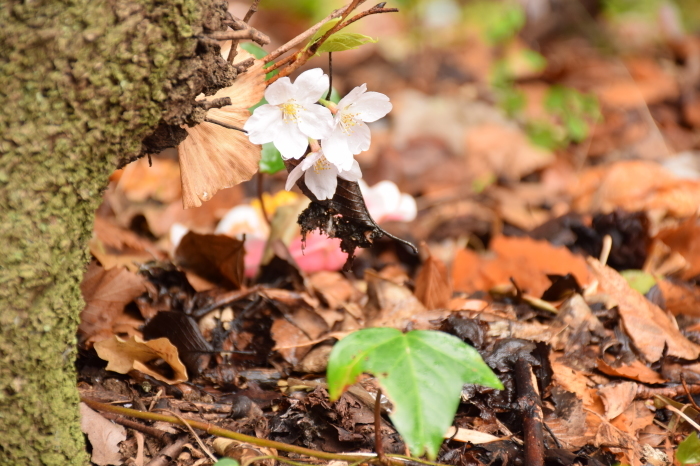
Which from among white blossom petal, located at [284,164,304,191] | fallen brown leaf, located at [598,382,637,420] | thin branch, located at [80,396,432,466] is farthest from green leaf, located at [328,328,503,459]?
fallen brown leaf, located at [598,382,637,420]

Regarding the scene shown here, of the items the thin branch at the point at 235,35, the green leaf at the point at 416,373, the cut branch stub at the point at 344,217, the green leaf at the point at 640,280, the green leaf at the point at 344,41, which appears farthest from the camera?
the green leaf at the point at 640,280

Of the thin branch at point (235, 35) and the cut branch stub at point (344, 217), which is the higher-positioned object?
the thin branch at point (235, 35)

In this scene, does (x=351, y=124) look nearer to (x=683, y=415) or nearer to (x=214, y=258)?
(x=214, y=258)

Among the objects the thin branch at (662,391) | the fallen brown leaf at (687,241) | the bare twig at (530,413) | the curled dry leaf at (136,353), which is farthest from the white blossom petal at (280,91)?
the fallen brown leaf at (687,241)

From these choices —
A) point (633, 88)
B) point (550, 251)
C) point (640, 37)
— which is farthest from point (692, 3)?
point (550, 251)

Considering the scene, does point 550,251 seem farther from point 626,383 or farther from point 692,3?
point 692,3

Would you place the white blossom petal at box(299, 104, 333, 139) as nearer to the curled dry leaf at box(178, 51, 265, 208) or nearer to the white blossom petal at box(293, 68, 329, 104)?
the white blossom petal at box(293, 68, 329, 104)

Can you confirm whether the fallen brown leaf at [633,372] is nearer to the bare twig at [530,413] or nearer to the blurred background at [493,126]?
the bare twig at [530,413]
